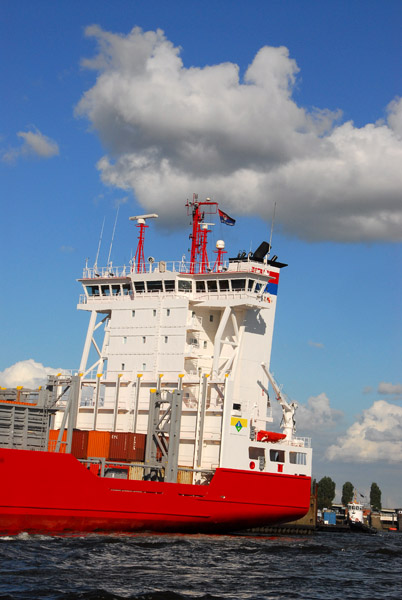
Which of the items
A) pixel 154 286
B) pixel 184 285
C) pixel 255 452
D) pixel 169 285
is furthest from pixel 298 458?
pixel 154 286

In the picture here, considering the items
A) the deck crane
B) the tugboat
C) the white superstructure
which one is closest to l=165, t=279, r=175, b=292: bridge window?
the white superstructure

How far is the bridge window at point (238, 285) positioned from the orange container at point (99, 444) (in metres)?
8.00

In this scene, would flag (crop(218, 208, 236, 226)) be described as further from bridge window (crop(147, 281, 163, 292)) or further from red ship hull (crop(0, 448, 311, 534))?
red ship hull (crop(0, 448, 311, 534))

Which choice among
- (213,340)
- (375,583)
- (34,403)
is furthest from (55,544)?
(213,340)

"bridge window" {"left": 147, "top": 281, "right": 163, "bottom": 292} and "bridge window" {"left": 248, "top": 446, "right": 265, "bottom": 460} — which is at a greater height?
"bridge window" {"left": 147, "top": 281, "right": 163, "bottom": 292}

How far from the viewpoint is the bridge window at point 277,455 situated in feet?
99.3

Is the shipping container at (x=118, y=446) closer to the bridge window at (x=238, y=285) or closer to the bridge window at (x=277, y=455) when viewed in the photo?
the bridge window at (x=277, y=455)

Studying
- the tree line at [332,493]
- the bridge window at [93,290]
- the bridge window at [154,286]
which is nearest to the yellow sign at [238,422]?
the bridge window at [154,286]

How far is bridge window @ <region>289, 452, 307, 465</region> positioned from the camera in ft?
103

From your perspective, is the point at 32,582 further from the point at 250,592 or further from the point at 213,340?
the point at 213,340

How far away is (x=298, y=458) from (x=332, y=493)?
72.8m

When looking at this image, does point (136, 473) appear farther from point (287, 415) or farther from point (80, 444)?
point (287, 415)

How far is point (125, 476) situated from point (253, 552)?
5.99 meters

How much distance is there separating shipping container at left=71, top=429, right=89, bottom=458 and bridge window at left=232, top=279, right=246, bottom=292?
27.8 ft
